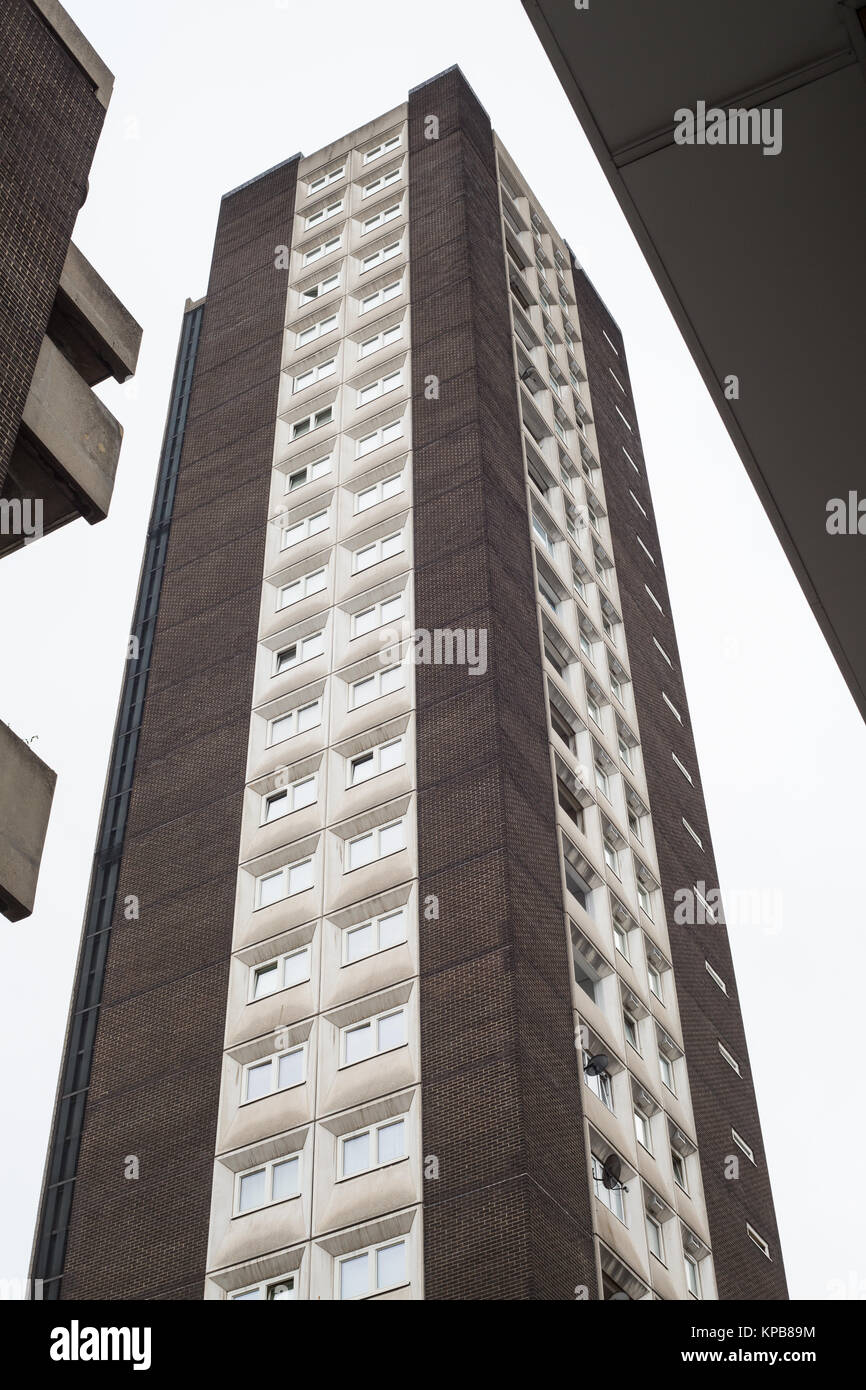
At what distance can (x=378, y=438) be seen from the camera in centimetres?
4975

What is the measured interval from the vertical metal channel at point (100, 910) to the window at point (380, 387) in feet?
27.8

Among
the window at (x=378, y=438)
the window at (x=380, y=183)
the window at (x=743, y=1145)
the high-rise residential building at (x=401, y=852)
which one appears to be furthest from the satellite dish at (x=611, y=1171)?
the window at (x=380, y=183)

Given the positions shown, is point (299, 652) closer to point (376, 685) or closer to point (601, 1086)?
point (376, 685)

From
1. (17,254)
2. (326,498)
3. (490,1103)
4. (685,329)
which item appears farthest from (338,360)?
(685,329)

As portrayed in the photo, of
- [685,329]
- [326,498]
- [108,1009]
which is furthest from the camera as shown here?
[326,498]

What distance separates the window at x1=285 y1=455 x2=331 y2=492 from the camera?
165 ft

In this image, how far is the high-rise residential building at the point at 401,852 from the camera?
31.9 m

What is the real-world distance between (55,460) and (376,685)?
2527 cm

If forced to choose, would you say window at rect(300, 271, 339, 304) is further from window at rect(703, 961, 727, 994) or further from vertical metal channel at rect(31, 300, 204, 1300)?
window at rect(703, 961, 727, 994)

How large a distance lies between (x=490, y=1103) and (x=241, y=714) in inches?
643

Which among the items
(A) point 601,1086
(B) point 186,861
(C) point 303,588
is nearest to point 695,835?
(C) point 303,588

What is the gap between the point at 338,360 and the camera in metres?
54.1

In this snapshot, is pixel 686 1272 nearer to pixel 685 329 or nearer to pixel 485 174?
pixel 685 329

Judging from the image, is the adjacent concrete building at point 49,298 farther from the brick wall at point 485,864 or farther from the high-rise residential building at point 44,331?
the brick wall at point 485,864
